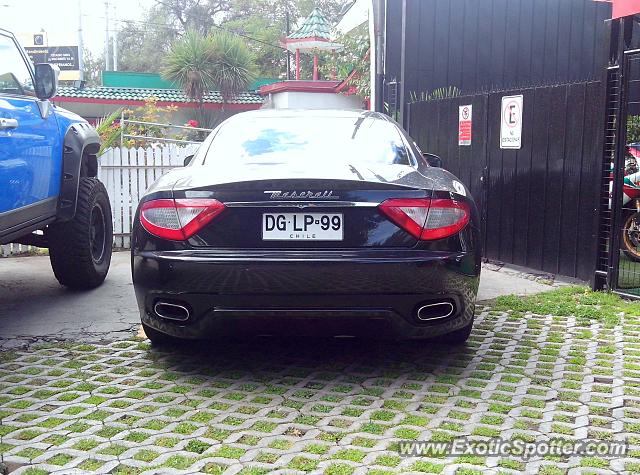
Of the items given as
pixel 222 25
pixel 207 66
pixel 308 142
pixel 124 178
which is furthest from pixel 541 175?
pixel 222 25

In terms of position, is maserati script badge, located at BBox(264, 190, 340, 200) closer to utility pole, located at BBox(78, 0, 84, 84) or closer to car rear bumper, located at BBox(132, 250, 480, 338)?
car rear bumper, located at BBox(132, 250, 480, 338)

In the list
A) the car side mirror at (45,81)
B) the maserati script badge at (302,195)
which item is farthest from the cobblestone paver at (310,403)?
the car side mirror at (45,81)

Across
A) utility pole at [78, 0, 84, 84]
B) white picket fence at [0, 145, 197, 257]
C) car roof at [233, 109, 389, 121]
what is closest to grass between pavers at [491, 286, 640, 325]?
car roof at [233, 109, 389, 121]

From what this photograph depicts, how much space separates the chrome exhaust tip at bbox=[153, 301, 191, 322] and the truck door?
1.43 m

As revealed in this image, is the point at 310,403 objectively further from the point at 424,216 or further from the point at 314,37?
the point at 314,37

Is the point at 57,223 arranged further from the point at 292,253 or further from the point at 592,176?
the point at 592,176

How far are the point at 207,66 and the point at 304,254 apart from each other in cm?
2251

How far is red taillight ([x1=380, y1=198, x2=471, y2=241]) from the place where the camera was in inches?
144

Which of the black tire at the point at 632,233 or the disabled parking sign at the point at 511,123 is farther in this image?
the disabled parking sign at the point at 511,123

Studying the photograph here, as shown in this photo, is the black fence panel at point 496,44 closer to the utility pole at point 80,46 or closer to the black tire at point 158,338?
the black tire at point 158,338

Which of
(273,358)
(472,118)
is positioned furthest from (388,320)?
(472,118)

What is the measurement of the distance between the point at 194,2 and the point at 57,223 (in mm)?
42571

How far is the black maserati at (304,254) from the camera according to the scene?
11.8 ft

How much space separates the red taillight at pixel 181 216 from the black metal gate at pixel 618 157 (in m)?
3.67
